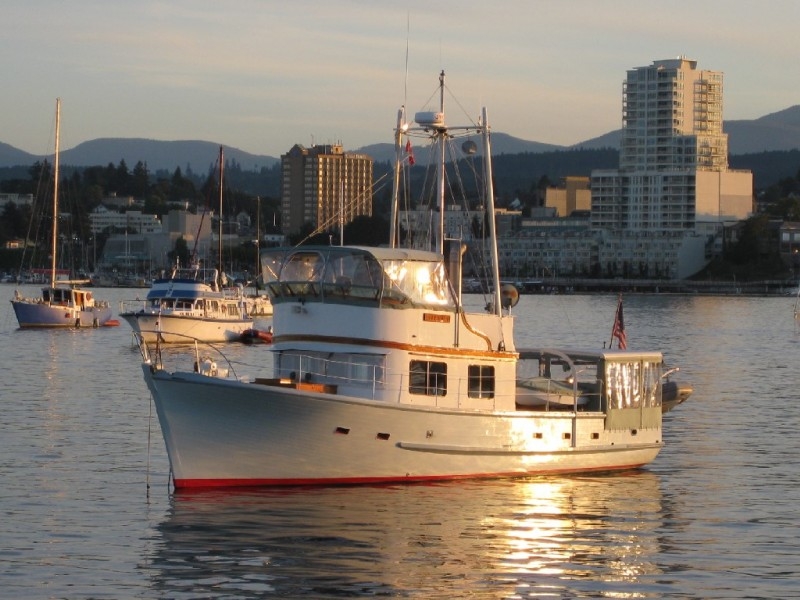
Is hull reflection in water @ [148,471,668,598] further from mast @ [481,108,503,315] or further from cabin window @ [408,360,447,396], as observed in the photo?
mast @ [481,108,503,315]

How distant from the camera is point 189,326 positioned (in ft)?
270

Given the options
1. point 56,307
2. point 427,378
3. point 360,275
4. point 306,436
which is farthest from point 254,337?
point 306,436

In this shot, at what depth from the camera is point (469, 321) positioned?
31469 millimetres

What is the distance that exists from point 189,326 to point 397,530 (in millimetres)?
56598

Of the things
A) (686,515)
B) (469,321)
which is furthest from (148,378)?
(686,515)

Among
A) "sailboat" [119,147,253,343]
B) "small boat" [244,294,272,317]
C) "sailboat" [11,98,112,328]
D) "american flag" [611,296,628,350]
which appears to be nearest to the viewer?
"american flag" [611,296,628,350]

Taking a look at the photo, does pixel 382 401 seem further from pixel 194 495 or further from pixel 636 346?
pixel 636 346

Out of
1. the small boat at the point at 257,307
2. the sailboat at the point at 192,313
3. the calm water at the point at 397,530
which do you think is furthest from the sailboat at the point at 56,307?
the calm water at the point at 397,530

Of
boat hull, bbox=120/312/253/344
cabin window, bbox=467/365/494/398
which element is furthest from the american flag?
boat hull, bbox=120/312/253/344

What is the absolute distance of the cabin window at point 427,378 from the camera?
30188mm

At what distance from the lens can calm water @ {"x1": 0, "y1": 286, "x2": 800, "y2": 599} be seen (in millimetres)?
23125

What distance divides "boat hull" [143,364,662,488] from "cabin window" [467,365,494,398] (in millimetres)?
680

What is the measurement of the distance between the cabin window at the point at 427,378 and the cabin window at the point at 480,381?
0.69 metres

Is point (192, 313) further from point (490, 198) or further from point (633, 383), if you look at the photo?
point (490, 198)
